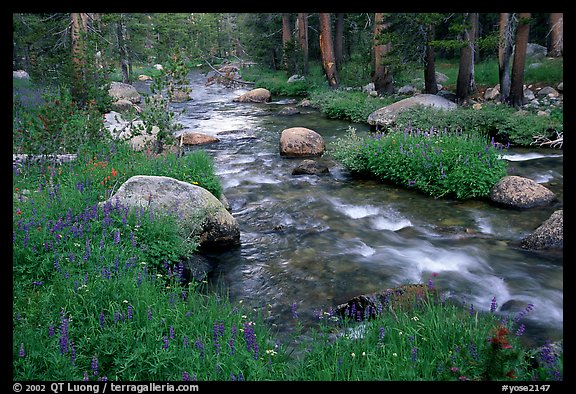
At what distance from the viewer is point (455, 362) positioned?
3717 millimetres

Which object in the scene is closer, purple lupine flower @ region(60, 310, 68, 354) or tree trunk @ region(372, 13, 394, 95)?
purple lupine flower @ region(60, 310, 68, 354)

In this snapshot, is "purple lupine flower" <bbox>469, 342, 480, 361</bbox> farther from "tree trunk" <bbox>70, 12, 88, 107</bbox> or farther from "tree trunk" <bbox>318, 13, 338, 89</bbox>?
"tree trunk" <bbox>318, 13, 338, 89</bbox>

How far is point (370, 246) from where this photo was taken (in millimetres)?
8250

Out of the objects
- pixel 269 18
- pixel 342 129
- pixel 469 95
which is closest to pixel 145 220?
pixel 342 129

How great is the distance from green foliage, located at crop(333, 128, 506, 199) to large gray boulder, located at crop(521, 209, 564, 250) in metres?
2.33

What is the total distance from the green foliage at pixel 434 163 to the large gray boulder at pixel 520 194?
0.85 ft

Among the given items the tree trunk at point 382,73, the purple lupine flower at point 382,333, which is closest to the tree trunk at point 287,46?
the tree trunk at point 382,73

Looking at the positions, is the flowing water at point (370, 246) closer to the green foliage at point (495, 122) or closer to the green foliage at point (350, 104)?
the green foliage at point (495, 122)

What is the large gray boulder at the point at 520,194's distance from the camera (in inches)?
382

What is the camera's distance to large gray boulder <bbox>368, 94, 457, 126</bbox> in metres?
17.7

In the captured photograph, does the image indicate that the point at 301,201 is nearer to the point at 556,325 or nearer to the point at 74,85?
the point at 556,325

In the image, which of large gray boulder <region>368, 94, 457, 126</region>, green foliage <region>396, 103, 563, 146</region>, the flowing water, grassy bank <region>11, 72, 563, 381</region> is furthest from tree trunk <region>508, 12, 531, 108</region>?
grassy bank <region>11, 72, 563, 381</region>

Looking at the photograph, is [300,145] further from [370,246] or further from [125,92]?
[125,92]

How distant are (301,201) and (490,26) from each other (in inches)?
1245
